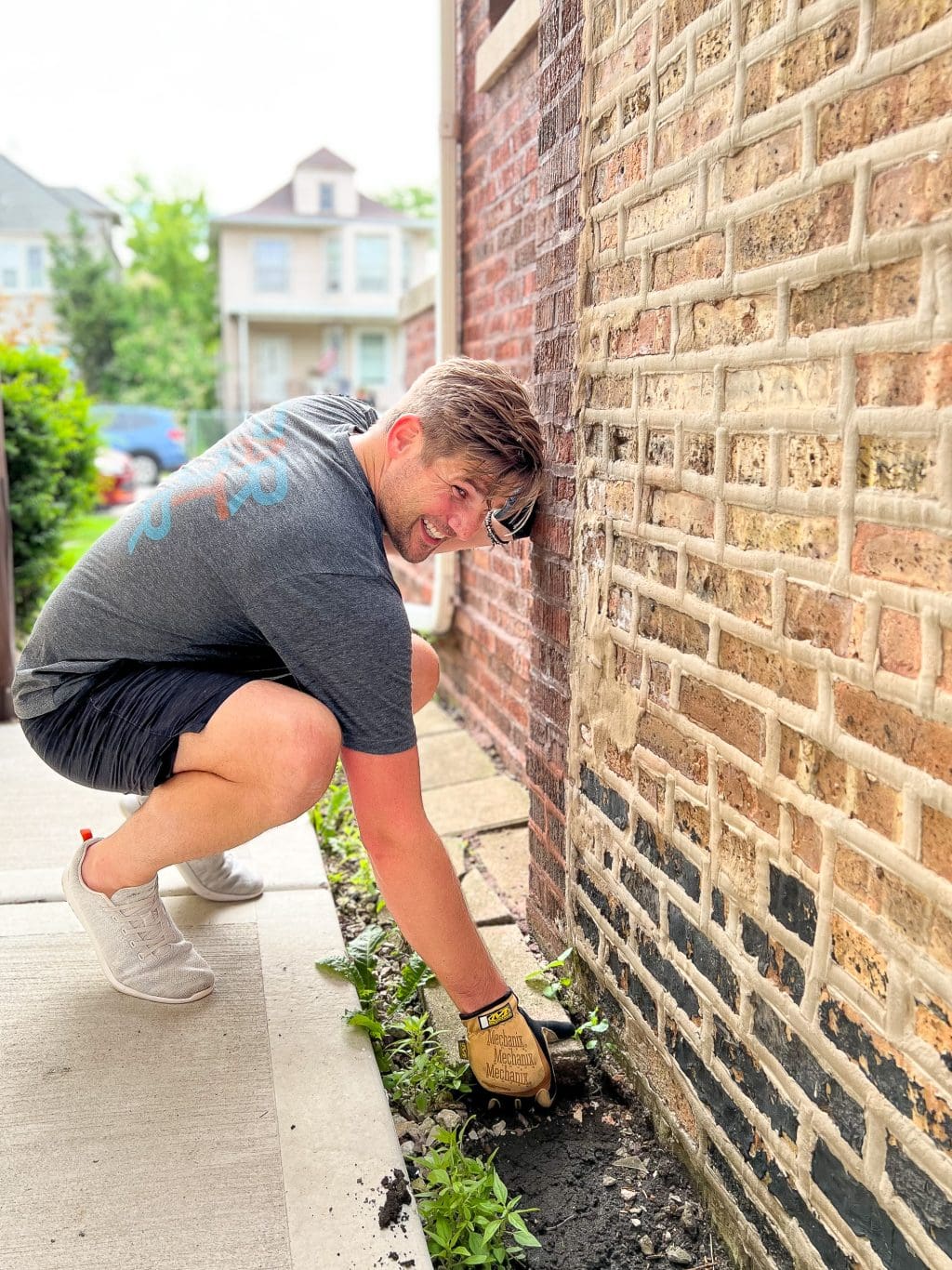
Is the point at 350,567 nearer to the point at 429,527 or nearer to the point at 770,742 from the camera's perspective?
the point at 429,527

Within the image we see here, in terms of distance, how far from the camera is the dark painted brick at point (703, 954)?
163 cm

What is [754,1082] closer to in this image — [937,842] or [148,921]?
[937,842]

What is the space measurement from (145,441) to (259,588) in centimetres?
1852

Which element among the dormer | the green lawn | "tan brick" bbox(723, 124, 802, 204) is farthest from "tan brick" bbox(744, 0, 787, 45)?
the dormer

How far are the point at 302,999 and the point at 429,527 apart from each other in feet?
3.34

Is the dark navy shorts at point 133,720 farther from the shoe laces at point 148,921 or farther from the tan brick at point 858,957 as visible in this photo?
the tan brick at point 858,957

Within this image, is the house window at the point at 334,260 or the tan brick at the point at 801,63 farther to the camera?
the house window at the point at 334,260

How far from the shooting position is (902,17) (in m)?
1.12

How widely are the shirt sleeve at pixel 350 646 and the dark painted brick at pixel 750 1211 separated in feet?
2.76

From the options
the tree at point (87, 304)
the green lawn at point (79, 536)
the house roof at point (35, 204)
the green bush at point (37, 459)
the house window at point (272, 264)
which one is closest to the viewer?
the green bush at point (37, 459)

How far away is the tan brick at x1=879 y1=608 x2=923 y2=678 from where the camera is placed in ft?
3.79

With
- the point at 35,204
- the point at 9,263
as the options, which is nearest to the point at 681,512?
the point at 35,204

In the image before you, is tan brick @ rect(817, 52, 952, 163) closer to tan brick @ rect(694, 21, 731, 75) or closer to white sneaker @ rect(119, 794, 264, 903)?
tan brick @ rect(694, 21, 731, 75)

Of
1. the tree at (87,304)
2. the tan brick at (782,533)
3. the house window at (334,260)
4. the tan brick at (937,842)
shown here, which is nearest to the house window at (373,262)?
the house window at (334,260)
